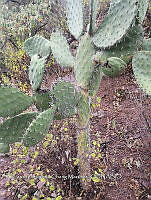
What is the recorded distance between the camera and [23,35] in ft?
13.3

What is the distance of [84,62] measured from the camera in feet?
4.69

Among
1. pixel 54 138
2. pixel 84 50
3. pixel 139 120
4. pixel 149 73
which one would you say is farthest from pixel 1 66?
pixel 149 73

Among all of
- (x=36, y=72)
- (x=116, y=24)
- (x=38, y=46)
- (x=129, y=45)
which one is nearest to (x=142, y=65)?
(x=129, y=45)

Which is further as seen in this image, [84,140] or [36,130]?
[84,140]

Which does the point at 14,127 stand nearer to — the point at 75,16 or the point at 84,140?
the point at 84,140

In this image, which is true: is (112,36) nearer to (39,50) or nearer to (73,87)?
(73,87)

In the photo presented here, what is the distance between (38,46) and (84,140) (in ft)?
2.02

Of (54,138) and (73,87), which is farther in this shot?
(54,138)

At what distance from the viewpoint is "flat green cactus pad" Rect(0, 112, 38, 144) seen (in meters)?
1.38

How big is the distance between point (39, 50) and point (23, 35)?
8.58 feet

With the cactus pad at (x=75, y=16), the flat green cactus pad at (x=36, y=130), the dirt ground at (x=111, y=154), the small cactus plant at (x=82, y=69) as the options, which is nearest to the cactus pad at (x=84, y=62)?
the small cactus plant at (x=82, y=69)

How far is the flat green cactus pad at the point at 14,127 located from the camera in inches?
54.4

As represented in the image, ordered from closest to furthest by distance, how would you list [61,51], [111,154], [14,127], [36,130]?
[36,130] → [14,127] → [61,51] → [111,154]

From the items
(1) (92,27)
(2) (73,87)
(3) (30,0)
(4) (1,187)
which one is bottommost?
(4) (1,187)
